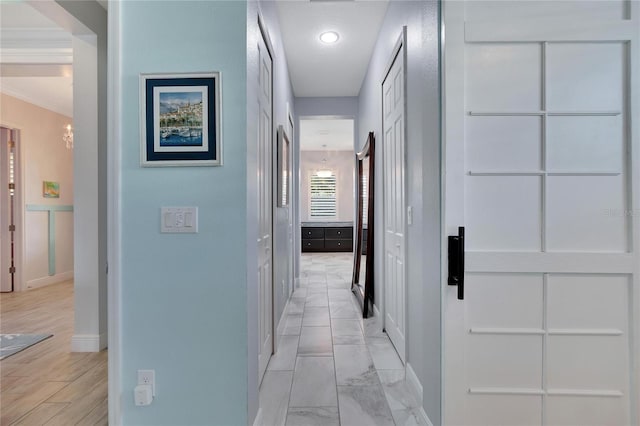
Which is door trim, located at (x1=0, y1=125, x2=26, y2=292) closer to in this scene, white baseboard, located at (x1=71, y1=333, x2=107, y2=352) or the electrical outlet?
white baseboard, located at (x1=71, y1=333, x2=107, y2=352)

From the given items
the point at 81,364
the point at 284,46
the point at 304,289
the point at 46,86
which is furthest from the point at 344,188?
the point at 81,364

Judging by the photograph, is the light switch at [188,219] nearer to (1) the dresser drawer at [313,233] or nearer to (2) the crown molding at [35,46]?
(2) the crown molding at [35,46]

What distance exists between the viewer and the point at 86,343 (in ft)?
9.07

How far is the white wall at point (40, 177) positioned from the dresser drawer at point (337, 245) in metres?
5.74

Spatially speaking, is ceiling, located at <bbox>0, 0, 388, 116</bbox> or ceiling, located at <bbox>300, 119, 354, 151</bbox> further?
ceiling, located at <bbox>300, 119, 354, 151</bbox>

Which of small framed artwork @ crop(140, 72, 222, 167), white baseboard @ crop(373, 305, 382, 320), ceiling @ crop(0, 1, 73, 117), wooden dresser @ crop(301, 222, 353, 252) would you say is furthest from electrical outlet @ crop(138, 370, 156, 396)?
wooden dresser @ crop(301, 222, 353, 252)

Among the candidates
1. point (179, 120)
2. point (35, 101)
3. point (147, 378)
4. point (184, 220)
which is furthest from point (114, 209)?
point (35, 101)

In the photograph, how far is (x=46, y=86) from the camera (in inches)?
177

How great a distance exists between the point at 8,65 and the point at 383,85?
12.4ft

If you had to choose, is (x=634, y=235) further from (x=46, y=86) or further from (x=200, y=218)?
(x=46, y=86)

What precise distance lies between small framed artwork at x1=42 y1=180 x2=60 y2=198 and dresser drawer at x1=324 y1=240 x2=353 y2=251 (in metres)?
5.99

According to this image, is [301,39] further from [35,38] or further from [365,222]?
[35,38]

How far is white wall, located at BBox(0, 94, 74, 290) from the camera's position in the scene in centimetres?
479

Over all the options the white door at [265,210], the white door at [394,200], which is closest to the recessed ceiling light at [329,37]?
the white door at [394,200]
